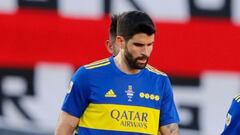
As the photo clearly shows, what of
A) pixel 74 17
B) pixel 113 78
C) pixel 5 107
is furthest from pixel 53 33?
pixel 113 78

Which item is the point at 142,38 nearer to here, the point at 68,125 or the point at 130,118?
the point at 130,118

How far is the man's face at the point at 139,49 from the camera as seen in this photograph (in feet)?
11.9

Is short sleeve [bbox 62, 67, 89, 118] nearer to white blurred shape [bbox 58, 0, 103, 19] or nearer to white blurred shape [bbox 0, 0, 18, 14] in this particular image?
white blurred shape [bbox 58, 0, 103, 19]

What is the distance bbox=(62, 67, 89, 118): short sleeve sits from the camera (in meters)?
3.72

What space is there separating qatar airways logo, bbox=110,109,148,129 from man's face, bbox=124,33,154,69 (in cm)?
20

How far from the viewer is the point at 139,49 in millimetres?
3641

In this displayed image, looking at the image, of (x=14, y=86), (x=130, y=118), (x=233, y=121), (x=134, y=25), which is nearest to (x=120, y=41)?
(x=134, y=25)

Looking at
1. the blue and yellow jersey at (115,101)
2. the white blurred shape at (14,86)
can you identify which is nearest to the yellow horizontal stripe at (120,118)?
the blue and yellow jersey at (115,101)

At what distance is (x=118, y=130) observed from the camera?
A: 12.1 feet

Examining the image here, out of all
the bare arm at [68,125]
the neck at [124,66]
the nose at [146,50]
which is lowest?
the bare arm at [68,125]

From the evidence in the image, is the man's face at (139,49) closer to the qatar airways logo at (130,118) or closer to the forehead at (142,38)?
the forehead at (142,38)

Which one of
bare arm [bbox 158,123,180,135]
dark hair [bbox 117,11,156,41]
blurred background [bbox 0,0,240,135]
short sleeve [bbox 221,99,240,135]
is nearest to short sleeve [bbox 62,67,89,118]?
dark hair [bbox 117,11,156,41]

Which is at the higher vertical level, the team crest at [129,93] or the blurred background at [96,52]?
the team crest at [129,93]

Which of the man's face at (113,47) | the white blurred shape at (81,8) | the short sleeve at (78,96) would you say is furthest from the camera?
the white blurred shape at (81,8)
